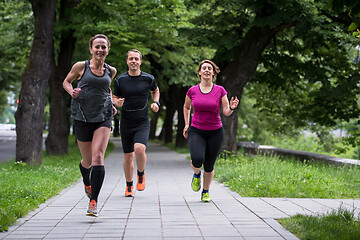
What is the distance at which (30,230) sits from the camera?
18.4 feet

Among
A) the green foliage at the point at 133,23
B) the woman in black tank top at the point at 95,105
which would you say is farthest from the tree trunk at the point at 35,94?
the woman in black tank top at the point at 95,105

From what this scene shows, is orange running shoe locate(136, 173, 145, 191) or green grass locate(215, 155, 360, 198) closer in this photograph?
orange running shoe locate(136, 173, 145, 191)

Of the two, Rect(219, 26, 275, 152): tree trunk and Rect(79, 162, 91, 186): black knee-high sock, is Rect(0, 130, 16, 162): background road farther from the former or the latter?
Rect(79, 162, 91, 186): black knee-high sock

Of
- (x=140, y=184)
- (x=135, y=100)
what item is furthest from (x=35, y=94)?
(x=135, y=100)

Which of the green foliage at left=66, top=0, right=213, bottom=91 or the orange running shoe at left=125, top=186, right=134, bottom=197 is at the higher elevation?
the green foliage at left=66, top=0, right=213, bottom=91

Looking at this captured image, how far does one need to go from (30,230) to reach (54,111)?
555 inches

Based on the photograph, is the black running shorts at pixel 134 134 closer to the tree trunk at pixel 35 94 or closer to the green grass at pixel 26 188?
the green grass at pixel 26 188

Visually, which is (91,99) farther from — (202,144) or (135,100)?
(202,144)

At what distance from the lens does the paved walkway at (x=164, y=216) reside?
5438 mm

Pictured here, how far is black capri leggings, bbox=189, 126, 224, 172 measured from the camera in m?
7.64

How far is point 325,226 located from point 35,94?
1022 cm

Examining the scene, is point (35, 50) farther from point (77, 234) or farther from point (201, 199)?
point (77, 234)

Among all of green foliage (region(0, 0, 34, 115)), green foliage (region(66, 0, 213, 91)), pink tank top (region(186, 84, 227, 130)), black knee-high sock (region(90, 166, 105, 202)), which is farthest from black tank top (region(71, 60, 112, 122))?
green foliage (region(0, 0, 34, 115))

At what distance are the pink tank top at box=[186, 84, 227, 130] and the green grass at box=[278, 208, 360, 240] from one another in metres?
1.98
